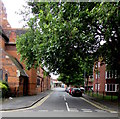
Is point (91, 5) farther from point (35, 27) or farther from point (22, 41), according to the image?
point (22, 41)

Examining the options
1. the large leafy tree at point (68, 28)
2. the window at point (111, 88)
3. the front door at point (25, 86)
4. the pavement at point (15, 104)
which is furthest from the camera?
the window at point (111, 88)

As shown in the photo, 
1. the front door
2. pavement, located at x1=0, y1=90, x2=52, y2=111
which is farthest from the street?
the front door

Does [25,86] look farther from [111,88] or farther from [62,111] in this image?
[111,88]

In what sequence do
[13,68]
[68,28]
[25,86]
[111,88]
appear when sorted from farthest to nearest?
1. [111,88]
2. [25,86]
3. [13,68]
4. [68,28]

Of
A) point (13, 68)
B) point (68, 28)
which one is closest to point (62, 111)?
point (68, 28)

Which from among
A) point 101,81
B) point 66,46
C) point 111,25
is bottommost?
point 101,81

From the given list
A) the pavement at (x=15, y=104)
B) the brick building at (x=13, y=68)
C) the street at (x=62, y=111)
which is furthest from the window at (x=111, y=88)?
the street at (x=62, y=111)

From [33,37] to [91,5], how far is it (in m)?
6.24

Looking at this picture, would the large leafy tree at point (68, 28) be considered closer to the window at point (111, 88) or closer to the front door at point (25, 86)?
the front door at point (25, 86)

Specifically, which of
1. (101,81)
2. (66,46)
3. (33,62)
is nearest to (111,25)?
(66,46)

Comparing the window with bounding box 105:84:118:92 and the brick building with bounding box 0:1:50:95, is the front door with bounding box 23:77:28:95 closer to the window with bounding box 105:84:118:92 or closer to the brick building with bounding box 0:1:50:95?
the brick building with bounding box 0:1:50:95

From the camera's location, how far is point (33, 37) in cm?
1880

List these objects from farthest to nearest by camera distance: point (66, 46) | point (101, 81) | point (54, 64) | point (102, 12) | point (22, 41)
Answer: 1. point (101, 81)
2. point (22, 41)
3. point (54, 64)
4. point (66, 46)
5. point (102, 12)

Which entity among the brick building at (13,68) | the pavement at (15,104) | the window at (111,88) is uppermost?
the brick building at (13,68)
